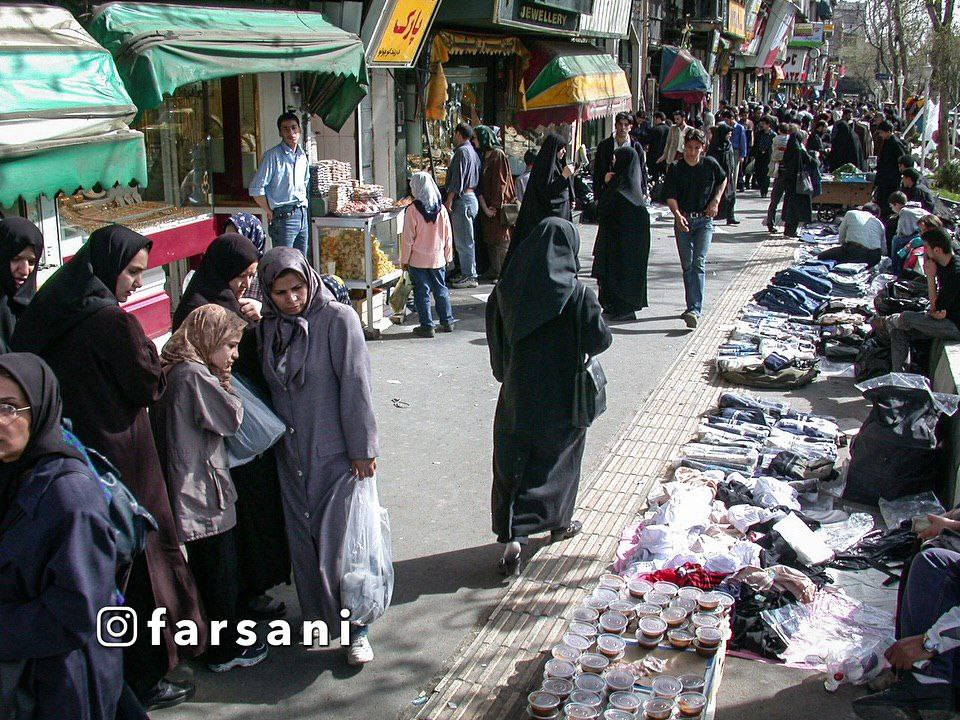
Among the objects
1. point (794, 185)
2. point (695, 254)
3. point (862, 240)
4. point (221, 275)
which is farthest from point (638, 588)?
point (794, 185)

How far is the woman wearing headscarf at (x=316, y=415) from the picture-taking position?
4.12 meters

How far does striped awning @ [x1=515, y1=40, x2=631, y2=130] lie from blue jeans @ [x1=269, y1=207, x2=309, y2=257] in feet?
25.1

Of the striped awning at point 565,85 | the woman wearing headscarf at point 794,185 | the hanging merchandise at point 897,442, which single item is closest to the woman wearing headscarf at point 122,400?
the hanging merchandise at point 897,442

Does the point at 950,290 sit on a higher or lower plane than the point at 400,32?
lower

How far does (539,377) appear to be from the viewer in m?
5.00

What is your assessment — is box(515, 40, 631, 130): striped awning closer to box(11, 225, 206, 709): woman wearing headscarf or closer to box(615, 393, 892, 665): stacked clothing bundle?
box(615, 393, 892, 665): stacked clothing bundle

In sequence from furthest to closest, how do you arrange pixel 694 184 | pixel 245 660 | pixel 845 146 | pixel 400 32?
pixel 845 146 → pixel 400 32 → pixel 694 184 → pixel 245 660

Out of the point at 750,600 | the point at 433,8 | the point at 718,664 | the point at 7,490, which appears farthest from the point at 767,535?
the point at 433,8

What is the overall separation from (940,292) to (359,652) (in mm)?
4974

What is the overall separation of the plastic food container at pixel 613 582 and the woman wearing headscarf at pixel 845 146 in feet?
55.2

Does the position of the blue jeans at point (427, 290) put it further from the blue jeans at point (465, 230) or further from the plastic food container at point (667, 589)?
the plastic food container at point (667, 589)

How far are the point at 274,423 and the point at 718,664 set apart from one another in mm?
1967

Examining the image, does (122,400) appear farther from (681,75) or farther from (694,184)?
(681,75)

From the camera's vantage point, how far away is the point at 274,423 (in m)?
4.13
